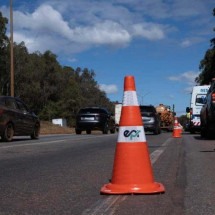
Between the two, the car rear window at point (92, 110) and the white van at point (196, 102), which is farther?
the car rear window at point (92, 110)

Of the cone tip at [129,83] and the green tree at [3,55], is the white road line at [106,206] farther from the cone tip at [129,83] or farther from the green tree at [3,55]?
the green tree at [3,55]

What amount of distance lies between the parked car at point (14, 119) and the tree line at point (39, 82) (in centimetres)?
4439

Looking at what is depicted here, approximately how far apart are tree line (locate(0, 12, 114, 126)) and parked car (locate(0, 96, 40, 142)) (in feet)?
146

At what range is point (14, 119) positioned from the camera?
17.2m

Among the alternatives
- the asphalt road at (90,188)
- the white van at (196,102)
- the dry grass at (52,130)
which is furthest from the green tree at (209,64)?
the asphalt road at (90,188)

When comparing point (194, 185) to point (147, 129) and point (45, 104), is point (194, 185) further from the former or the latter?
point (45, 104)

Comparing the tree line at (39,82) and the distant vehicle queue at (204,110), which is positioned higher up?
the tree line at (39,82)

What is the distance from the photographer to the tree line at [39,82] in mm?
64062

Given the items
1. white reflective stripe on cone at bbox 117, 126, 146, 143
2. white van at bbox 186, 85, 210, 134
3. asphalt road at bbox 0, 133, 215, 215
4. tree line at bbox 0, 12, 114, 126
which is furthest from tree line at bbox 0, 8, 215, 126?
white reflective stripe on cone at bbox 117, 126, 146, 143

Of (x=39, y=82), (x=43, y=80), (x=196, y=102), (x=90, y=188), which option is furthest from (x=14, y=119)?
(x=43, y=80)

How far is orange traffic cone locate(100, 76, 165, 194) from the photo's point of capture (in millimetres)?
5707

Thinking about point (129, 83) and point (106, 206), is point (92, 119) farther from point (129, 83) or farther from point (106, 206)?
point (106, 206)

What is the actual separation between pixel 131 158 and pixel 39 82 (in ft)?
224

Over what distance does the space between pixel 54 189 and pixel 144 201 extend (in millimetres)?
1447
